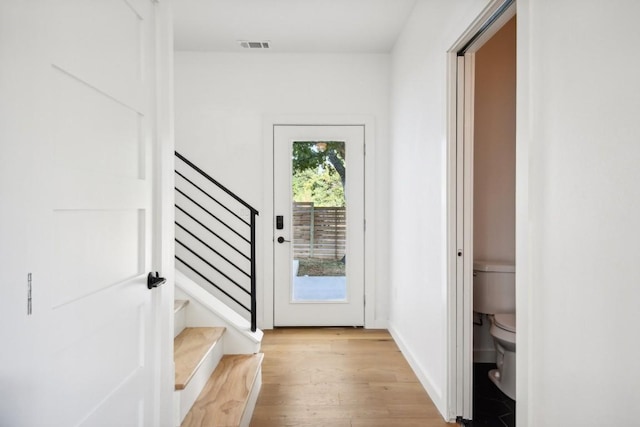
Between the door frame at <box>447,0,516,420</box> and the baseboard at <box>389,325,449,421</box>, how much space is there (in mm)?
69

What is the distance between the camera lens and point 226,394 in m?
2.13

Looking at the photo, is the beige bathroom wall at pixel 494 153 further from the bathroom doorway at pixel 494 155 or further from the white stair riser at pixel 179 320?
the white stair riser at pixel 179 320

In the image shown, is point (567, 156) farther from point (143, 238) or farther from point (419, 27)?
point (419, 27)

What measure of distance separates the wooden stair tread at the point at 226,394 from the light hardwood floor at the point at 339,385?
0.61 ft

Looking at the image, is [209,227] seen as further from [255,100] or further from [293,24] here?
[293,24]

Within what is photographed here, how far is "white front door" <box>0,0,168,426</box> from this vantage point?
86 centimetres

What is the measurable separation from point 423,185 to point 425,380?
1.29 m

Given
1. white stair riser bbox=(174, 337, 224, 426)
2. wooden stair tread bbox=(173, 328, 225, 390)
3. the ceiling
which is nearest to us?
white stair riser bbox=(174, 337, 224, 426)

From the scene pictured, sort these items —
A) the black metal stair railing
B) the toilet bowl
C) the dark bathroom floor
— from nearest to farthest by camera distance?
the dark bathroom floor, the toilet bowl, the black metal stair railing

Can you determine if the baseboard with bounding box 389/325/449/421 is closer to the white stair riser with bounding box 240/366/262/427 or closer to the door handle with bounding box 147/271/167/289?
the white stair riser with bounding box 240/366/262/427

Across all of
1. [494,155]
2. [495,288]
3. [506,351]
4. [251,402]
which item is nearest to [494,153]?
[494,155]

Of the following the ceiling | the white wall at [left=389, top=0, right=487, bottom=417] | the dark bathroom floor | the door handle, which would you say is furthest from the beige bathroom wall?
the door handle

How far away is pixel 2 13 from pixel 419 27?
2.54m

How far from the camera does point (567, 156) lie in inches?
45.0
